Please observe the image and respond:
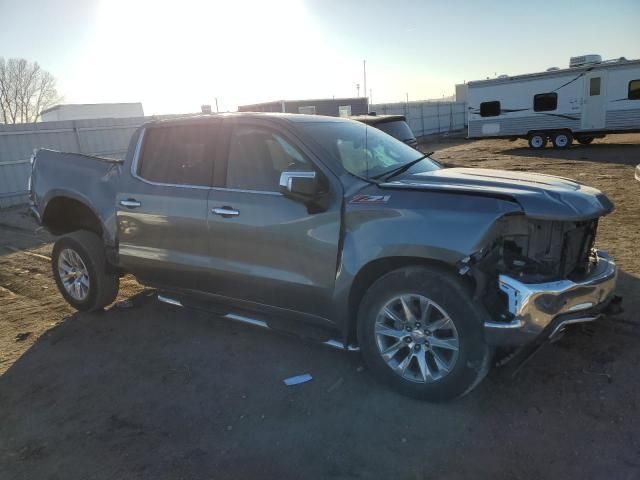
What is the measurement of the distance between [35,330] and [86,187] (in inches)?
57.5

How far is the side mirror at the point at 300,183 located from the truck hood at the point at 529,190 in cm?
48

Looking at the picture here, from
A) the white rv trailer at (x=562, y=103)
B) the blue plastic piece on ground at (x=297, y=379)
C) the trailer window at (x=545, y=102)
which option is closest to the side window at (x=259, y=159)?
the blue plastic piece on ground at (x=297, y=379)

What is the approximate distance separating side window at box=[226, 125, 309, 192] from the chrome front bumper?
5.51ft

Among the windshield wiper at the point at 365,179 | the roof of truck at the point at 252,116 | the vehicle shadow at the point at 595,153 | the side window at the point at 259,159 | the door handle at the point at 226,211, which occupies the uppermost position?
the roof of truck at the point at 252,116

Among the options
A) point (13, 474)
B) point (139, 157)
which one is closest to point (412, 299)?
point (13, 474)

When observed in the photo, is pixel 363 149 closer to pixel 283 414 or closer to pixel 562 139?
pixel 283 414

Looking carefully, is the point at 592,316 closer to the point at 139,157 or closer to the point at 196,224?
the point at 196,224

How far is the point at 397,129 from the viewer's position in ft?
31.4

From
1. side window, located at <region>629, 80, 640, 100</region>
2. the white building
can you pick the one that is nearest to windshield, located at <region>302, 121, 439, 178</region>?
side window, located at <region>629, 80, 640, 100</region>

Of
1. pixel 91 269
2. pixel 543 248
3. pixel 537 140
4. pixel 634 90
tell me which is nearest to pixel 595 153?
pixel 634 90

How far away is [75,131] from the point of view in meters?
15.4

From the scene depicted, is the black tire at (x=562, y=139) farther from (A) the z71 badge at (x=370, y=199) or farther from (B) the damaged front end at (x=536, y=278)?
(A) the z71 badge at (x=370, y=199)

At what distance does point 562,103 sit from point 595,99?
1143mm

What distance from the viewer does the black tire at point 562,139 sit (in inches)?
784
